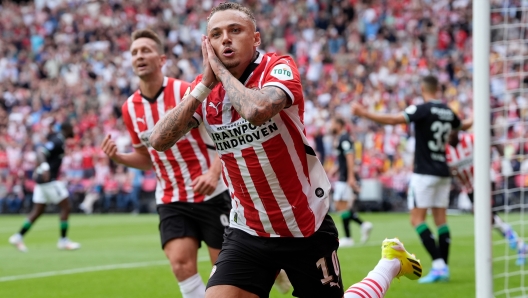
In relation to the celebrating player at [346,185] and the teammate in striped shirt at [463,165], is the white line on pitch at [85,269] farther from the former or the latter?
the teammate in striped shirt at [463,165]

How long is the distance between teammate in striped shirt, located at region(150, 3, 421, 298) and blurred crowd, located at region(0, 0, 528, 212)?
17.5m

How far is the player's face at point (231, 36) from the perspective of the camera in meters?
4.69

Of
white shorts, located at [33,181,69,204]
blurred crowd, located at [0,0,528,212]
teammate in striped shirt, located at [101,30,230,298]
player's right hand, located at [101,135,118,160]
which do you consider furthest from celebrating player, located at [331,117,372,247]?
player's right hand, located at [101,135,118,160]

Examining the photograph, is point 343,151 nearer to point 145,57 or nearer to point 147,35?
point 147,35

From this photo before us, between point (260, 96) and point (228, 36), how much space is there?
46 centimetres

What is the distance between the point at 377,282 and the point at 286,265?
3.14ft

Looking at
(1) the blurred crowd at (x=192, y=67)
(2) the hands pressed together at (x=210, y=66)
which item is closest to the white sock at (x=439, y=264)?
(2) the hands pressed together at (x=210, y=66)

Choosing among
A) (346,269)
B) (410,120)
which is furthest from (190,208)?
(346,269)

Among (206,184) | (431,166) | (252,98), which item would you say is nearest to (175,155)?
(206,184)

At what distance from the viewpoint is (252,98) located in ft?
14.8

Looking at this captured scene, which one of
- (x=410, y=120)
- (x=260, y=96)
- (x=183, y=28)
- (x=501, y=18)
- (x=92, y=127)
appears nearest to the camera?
(x=260, y=96)

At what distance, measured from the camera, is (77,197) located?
28031mm

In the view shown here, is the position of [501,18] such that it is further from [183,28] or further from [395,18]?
[183,28]

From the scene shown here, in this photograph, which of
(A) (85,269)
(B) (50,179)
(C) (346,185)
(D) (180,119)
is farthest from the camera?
(B) (50,179)
